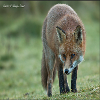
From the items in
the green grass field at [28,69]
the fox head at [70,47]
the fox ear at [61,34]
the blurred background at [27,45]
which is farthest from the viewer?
the blurred background at [27,45]

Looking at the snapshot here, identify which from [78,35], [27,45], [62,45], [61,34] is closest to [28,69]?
[27,45]

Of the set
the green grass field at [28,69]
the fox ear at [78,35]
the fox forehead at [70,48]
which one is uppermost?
the fox ear at [78,35]

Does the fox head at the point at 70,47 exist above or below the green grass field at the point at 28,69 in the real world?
above

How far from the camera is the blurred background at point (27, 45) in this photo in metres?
13.1

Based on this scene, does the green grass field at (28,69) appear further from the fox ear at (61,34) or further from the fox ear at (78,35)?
the fox ear at (61,34)

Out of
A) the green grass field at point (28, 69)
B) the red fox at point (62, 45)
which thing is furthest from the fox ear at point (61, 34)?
the green grass field at point (28, 69)

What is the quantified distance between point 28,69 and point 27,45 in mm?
7065

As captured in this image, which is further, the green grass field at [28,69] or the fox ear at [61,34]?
the green grass field at [28,69]

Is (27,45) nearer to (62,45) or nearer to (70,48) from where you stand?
(62,45)

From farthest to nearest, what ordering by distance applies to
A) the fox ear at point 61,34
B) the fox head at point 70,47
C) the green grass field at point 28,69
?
the green grass field at point 28,69 → the fox ear at point 61,34 → the fox head at point 70,47

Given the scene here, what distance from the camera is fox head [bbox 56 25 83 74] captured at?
19.7 ft

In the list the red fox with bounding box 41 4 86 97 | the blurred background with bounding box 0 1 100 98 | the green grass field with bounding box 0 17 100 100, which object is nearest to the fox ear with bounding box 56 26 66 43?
the red fox with bounding box 41 4 86 97

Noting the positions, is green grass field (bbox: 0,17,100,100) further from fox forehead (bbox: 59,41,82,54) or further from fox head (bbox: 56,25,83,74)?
fox forehead (bbox: 59,41,82,54)

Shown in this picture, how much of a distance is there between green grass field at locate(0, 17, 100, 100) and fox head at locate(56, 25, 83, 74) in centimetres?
104
